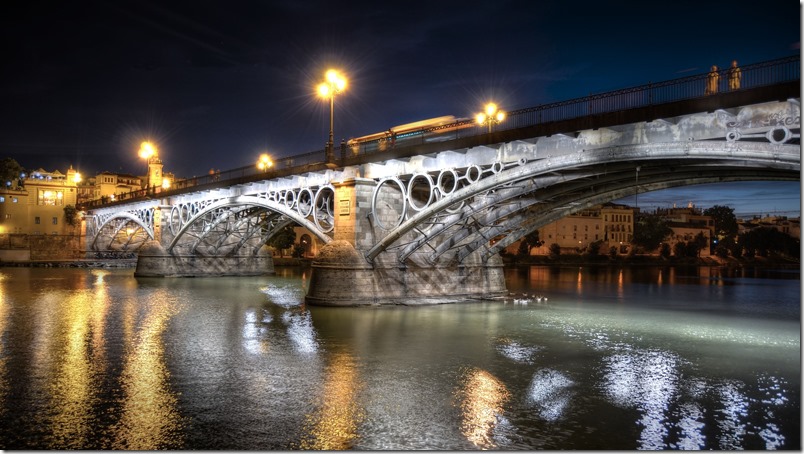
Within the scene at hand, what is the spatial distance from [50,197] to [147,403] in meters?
105

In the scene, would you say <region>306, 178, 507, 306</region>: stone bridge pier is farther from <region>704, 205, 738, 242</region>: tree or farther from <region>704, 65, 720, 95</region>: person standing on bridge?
<region>704, 205, 738, 242</region>: tree

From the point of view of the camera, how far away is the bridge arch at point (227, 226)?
4397 cm

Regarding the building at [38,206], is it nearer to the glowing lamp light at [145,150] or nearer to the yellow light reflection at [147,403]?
the glowing lamp light at [145,150]

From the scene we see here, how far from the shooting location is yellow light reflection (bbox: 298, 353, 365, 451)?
811 centimetres

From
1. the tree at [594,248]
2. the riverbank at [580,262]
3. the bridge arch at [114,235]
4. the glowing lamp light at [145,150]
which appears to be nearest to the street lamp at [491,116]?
the glowing lamp light at [145,150]

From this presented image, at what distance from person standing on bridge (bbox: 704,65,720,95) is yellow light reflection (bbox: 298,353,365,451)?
11.9 metres

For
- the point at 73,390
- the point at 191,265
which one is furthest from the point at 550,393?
the point at 191,265

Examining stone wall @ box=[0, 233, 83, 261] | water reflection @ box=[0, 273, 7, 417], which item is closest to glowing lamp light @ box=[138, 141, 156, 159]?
stone wall @ box=[0, 233, 83, 261]

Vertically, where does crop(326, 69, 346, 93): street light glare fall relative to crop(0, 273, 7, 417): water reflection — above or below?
above

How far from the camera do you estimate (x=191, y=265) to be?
163 feet

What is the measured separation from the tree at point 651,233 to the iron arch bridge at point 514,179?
86.1 metres

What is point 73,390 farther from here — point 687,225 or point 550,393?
point 687,225

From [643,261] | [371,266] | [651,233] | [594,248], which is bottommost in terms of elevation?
[643,261]

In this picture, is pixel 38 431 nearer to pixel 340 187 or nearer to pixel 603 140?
pixel 603 140
